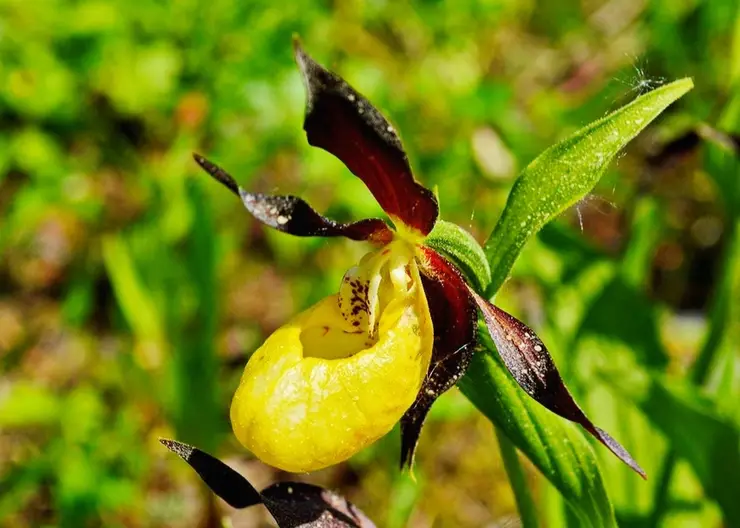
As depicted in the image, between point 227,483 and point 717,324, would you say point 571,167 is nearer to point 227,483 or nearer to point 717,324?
point 227,483

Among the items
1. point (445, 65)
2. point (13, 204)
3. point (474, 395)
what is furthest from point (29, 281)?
point (474, 395)

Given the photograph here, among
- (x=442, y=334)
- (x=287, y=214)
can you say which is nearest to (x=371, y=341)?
(x=442, y=334)

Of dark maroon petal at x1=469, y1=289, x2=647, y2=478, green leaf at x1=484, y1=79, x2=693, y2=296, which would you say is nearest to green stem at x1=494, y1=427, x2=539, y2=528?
dark maroon petal at x1=469, y1=289, x2=647, y2=478

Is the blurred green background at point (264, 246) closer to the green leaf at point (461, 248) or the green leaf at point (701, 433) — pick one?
the green leaf at point (701, 433)

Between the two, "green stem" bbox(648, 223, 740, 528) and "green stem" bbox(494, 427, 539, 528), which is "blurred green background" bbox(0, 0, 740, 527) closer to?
"green stem" bbox(648, 223, 740, 528)

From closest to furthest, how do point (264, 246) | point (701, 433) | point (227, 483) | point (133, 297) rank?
1. point (227, 483)
2. point (701, 433)
3. point (133, 297)
4. point (264, 246)

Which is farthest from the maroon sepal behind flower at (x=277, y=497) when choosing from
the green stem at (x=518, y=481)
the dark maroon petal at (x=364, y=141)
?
the dark maroon petal at (x=364, y=141)
